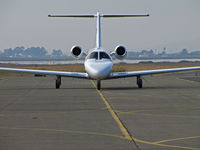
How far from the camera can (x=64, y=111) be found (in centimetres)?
1755

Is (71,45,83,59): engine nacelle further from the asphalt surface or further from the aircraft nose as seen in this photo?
the asphalt surface

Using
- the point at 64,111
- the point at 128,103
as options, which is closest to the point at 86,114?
the point at 64,111

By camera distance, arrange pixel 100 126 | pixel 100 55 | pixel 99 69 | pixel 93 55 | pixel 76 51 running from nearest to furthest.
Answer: pixel 100 126 → pixel 99 69 → pixel 100 55 → pixel 93 55 → pixel 76 51

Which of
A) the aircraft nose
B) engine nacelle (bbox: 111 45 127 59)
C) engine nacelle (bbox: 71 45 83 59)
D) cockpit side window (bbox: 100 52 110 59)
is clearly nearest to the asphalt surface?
the aircraft nose

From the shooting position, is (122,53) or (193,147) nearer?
(193,147)

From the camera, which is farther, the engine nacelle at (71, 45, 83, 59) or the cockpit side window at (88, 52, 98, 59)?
the engine nacelle at (71, 45, 83, 59)

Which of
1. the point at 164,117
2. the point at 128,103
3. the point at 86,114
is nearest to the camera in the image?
the point at 164,117

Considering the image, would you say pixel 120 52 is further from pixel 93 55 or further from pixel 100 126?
pixel 100 126

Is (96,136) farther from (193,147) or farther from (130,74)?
(130,74)

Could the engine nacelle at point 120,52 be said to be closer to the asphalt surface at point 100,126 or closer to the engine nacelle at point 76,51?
the engine nacelle at point 76,51

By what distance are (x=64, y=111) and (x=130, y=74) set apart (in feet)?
46.3

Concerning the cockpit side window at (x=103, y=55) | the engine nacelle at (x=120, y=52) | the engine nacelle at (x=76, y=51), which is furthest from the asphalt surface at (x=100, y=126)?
the engine nacelle at (x=76, y=51)

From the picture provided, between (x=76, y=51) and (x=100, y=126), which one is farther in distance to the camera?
(x=76, y=51)

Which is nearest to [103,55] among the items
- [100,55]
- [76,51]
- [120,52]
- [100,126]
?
[100,55]
